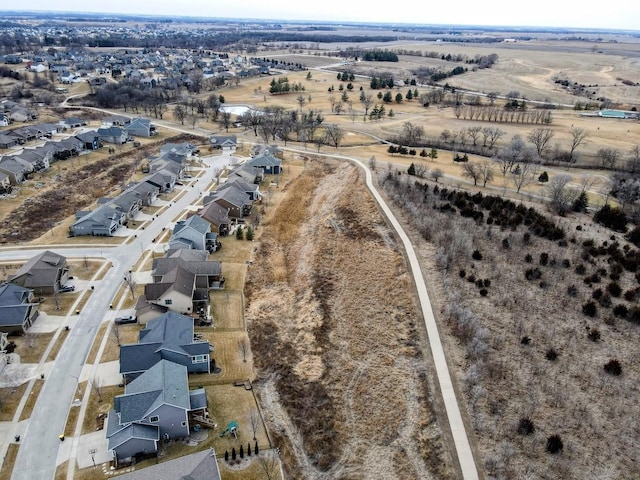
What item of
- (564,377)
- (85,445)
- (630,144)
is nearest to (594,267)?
(564,377)

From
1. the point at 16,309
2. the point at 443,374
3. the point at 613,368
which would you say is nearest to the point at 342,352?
the point at 443,374

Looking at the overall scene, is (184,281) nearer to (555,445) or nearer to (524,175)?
(555,445)

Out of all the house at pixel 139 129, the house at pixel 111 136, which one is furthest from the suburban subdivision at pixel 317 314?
the house at pixel 139 129

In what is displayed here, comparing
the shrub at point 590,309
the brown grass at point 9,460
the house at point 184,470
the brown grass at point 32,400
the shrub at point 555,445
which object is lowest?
the brown grass at point 9,460

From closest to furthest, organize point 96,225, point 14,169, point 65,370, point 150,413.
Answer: point 150,413 < point 65,370 < point 96,225 < point 14,169

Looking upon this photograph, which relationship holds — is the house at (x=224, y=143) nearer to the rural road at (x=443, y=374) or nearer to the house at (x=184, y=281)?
the house at (x=184, y=281)
